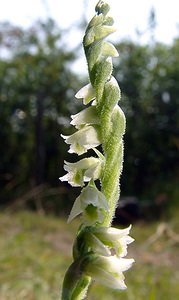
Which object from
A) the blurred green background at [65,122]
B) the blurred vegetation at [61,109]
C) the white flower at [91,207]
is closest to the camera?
the white flower at [91,207]

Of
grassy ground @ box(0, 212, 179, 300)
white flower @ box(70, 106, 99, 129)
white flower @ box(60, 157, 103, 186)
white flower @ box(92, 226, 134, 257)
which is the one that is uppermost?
white flower @ box(70, 106, 99, 129)

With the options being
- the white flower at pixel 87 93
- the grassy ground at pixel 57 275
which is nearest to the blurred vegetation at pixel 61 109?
the grassy ground at pixel 57 275

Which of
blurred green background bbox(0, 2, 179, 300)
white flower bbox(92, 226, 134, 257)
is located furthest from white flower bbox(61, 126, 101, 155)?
blurred green background bbox(0, 2, 179, 300)

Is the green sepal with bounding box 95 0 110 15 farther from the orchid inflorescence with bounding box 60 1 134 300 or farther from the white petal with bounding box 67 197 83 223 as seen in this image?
the white petal with bounding box 67 197 83 223

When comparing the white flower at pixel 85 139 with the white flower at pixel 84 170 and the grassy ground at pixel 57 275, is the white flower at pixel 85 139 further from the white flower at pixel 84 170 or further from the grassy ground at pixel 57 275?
the grassy ground at pixel 57 275

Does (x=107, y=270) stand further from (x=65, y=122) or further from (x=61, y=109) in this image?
(x=61, y=109)

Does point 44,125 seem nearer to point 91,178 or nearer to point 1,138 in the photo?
point 1,138

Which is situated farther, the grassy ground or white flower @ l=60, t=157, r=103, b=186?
the grassy ground
